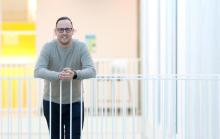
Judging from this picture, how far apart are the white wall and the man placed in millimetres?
4893

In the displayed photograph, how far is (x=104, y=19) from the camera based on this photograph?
8828 millimetres

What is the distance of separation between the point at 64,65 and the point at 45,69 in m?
0.16

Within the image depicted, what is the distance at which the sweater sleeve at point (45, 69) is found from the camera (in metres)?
3.71

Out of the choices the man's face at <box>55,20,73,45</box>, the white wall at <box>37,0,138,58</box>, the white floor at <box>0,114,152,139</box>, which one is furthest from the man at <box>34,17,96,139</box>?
the white wall at <box>37,0,138,58</box>

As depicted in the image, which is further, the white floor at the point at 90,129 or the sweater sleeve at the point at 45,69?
the white floor at the point at 90,129

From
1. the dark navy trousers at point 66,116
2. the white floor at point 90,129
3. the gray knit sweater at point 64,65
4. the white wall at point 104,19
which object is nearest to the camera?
the gray knit sweater at point 64,65

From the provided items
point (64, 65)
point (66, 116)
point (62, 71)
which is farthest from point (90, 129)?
point (62, 71)

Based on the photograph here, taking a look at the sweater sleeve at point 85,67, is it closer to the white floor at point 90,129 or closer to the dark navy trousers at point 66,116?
the dark navy trousers at point 66,116

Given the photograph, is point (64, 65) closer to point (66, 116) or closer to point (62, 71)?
point (62, 71)

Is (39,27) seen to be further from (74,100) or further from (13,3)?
(74,100)

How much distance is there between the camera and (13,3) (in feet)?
32.2

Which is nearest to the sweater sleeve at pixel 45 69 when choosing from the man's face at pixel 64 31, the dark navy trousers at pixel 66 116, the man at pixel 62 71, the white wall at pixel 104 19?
the man at pixel 62 71

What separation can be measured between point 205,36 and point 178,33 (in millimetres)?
701

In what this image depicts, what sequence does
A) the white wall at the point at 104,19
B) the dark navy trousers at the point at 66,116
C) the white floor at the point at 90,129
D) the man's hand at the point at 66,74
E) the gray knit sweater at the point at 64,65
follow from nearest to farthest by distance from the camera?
the man's hand at the point at 66,74 < the gray knit sweater at the point at 64,65 < the dark navy trousers at the point at 66,116 < the white floor at the point at 90,129 < the white wall at the point at 104,19
